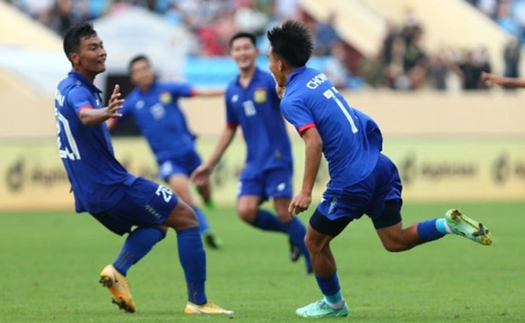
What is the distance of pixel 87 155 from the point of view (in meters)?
9.40

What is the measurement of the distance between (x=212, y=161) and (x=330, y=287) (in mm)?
3497

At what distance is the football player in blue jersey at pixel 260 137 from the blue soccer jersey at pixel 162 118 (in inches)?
142

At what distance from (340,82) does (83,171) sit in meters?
20.0

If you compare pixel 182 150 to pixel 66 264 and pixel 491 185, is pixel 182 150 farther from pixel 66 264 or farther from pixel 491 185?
pixel 491 185

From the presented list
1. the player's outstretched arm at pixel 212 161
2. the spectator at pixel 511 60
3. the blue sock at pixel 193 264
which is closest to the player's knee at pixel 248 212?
the player's outstretched arm at pixel 212 161

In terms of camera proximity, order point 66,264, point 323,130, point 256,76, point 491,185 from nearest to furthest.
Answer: point 323,130 < point 256,76 < point 66,264 < point 491,185

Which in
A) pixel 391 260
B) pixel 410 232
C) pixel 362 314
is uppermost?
pixel 410 232

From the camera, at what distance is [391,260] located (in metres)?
14.5

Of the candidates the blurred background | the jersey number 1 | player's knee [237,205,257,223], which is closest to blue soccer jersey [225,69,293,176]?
player's knee [237,205,257,223]

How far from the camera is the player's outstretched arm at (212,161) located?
1232 centimetres

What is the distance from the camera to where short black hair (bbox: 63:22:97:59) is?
945 cm

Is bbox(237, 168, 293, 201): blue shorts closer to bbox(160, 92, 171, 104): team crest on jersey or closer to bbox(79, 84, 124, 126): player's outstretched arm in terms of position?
bbox(160, 92, 171, 104): team crest on jersey

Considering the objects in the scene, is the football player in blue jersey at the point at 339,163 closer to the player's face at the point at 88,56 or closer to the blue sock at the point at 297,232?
the player's face at the point at 88,56

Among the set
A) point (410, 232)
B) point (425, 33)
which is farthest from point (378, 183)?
point (425, 33)
